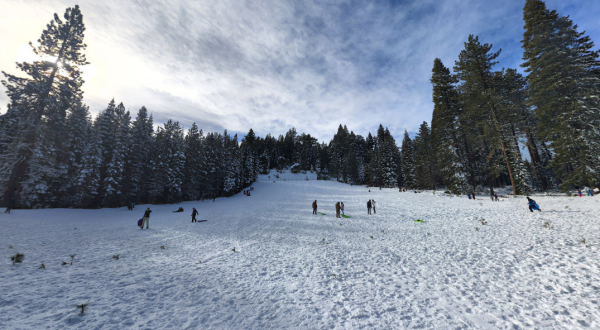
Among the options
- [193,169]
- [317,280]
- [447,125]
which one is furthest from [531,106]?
[193,169]

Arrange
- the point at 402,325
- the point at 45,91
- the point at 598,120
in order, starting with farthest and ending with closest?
the point at 45,91 → the point at 598,120 → the point at 402,325

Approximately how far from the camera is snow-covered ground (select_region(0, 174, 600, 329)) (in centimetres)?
495

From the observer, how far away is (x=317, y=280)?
7289 millimetres

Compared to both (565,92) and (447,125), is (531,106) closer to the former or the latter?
(565,92)

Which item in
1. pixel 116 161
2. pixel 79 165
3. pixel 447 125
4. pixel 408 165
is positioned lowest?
pixel 79 165

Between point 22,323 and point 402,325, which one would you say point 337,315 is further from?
point 22,323

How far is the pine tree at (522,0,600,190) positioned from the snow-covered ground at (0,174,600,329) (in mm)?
8600

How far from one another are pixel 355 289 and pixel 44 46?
34.6m

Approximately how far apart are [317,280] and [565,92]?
2991 cm

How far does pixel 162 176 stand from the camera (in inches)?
1430

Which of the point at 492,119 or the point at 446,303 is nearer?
the point at 446,303

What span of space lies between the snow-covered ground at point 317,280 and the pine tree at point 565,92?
8.60m

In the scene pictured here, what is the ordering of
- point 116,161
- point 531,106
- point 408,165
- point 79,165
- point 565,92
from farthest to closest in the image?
point 408,165, point 116,161, point 79,165, point 531,106, point 565,92

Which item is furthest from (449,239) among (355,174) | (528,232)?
(355,174)
